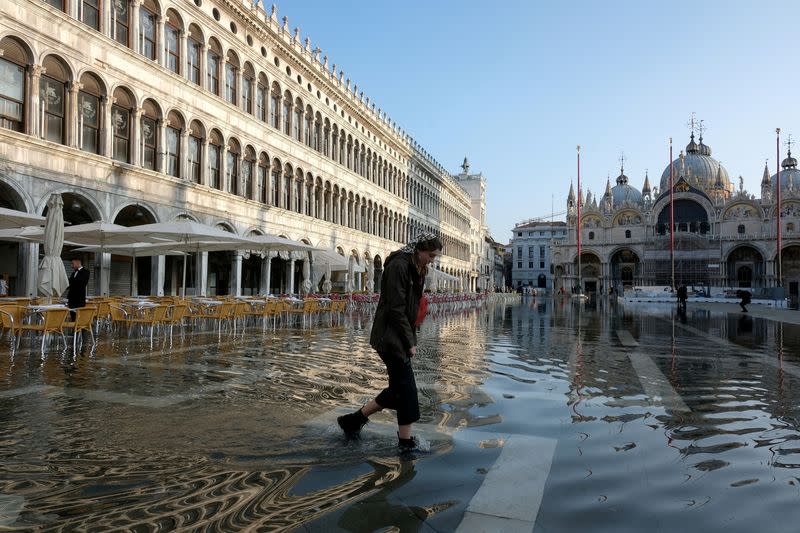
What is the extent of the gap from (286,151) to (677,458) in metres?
30.5

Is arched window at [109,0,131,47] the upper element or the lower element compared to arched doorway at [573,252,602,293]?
upper

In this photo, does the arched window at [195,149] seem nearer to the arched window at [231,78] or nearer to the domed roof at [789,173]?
the arched window at [231,78]

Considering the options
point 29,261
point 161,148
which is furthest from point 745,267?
point 29,261

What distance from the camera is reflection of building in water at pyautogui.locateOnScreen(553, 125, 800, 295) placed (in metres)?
77.8

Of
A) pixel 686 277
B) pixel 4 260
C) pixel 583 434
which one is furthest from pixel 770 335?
pixel 686 277

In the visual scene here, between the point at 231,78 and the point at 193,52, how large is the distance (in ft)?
9.73

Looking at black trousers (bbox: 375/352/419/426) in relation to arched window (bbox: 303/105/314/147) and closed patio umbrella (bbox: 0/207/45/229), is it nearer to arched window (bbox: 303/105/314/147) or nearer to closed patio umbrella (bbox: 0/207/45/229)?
closed patio umbrella (bbox: 0/207/45/229)

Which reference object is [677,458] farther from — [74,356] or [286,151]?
[286,151]

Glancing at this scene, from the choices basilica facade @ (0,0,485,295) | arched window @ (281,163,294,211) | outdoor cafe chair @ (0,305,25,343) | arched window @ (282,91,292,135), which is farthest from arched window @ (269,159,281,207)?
outdoor cafe chair @ (0,305,25,343)

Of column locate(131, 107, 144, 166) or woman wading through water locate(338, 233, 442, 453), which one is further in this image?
column locate(131, 107, 144, 166)

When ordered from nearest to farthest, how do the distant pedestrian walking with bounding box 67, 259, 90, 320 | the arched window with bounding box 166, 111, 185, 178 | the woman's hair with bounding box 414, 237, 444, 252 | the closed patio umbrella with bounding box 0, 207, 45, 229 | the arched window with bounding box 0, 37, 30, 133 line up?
1. the woman's hair with bounding box 414, 237, 444, 252
2. the distant pedestrian walking with bounding box 67, 259, 90, 320
3. the closed patio umbrella with bounding box 0, 207, 45, 229
4. the arched window with bounding box 0, 37, 30, 133
5. the arched window with bounding box 166, 111, 185, 178

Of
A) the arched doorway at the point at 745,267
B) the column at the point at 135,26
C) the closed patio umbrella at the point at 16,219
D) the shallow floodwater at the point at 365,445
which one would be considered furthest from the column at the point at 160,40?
the arched doorway at the point at 745,267

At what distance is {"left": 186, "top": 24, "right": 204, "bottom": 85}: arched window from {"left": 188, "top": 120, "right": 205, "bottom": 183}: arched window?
1.96m

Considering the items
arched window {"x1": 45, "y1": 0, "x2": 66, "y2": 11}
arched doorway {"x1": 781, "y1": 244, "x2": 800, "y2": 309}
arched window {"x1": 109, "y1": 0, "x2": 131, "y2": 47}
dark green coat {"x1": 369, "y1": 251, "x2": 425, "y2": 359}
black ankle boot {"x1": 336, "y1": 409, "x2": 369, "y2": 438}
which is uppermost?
arched window {"x1": 109, "y1": 0, "x2": 131, "y2": 47}
